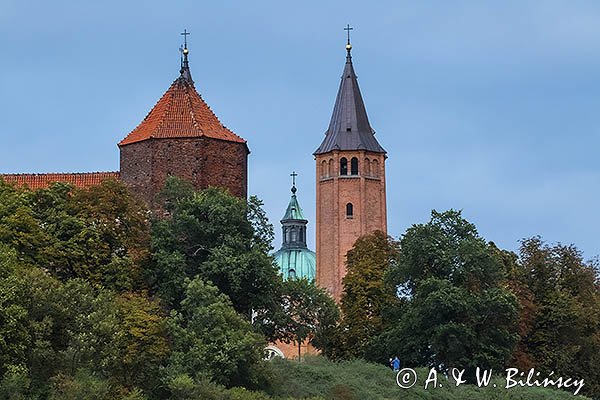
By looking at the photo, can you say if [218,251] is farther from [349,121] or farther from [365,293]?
[349,121]

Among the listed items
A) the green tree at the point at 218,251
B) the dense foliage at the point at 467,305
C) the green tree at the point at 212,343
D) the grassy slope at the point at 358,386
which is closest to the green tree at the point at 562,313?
the dense foliage at the point at 467,305

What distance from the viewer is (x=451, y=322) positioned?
51281 mm

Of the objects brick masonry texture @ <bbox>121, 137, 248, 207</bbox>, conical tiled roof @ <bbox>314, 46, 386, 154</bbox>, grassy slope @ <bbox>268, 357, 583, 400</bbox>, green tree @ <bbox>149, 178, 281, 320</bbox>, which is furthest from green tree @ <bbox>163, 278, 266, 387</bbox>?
conical tiled roof @ <bbox>314, 46, 386, 154</bbox>

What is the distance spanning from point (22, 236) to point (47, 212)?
10.4 feet

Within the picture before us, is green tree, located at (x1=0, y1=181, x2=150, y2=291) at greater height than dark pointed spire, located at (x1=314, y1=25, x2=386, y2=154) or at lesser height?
lesser

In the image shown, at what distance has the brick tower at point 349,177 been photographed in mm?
95750

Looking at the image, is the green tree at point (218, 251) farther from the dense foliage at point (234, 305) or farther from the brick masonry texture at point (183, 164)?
the brick masonry texture at point (183, 164)

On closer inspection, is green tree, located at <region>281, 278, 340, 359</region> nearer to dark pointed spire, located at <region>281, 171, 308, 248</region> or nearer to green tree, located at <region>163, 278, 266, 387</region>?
green tree, located at <region>163, 278, 266, 387</region>

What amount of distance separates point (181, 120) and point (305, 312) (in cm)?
1093

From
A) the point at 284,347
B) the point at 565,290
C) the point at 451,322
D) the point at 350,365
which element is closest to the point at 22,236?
the point at 350,365

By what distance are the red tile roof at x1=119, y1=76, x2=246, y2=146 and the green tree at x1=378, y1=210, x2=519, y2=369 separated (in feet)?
32.3

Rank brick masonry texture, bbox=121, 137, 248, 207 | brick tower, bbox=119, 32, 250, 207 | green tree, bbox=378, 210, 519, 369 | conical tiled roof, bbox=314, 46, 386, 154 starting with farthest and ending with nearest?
conical tiled roof, bbox=314, 46, 386, 154
brick tower, bbox=119, 32, 250, 207
brick masonry texture, bbox=121, 137, 248, 207
green tree, bbox=378, 210, 519, 369

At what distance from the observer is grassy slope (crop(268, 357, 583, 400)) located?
45.3 m

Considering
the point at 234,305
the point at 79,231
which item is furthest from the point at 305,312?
the point at 79,231
